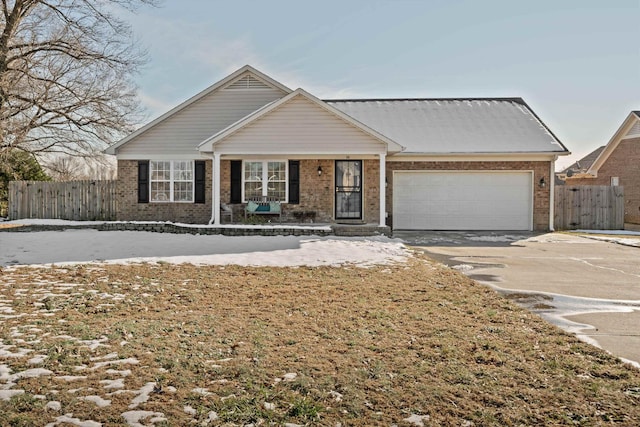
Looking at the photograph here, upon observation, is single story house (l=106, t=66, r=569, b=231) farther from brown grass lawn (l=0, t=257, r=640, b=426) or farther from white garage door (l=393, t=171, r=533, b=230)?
brown grass lawn (l=0, t=257, r=640, b=426)

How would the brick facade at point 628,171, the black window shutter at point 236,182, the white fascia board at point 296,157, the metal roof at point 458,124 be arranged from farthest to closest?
the brick facade at point 628,171 → the metal roof at point 458,124 → the black window shutter at point 236,182 → the white fascia board at point 296,157

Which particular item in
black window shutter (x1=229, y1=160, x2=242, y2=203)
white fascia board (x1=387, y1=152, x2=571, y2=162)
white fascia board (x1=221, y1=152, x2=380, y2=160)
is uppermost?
white fascia board (x1=387, y1=152, x2=571, y2=162)

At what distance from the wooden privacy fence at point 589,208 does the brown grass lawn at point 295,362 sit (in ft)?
47.6

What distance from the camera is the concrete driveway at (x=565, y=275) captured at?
530cm

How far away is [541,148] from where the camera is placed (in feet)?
58.1

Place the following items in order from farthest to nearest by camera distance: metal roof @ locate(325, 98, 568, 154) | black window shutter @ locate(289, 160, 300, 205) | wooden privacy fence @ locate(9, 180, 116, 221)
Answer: wooden privacy fence @ locate(9, 180, 116, 221)
metal roof @ locate(325, 98, 568, 154)
black window shutter @ locate(289, 160, 300, 205)

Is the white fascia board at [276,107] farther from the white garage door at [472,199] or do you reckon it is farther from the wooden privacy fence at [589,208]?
the wooden privacy fence at [589,208]

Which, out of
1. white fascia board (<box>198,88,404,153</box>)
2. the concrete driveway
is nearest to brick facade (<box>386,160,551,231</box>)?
the concrete driveway

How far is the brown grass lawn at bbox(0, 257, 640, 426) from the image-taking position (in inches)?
121

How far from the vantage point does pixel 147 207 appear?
17781 millimetres

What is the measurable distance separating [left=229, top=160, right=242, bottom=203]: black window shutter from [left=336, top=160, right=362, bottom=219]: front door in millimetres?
3540

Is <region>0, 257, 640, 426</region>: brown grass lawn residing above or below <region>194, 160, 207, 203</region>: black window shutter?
below

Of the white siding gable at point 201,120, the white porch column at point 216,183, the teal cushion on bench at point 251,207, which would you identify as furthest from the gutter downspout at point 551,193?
the white porch column at point 216,183

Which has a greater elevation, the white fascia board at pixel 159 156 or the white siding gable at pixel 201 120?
the white siding gable at pixel 201 120
